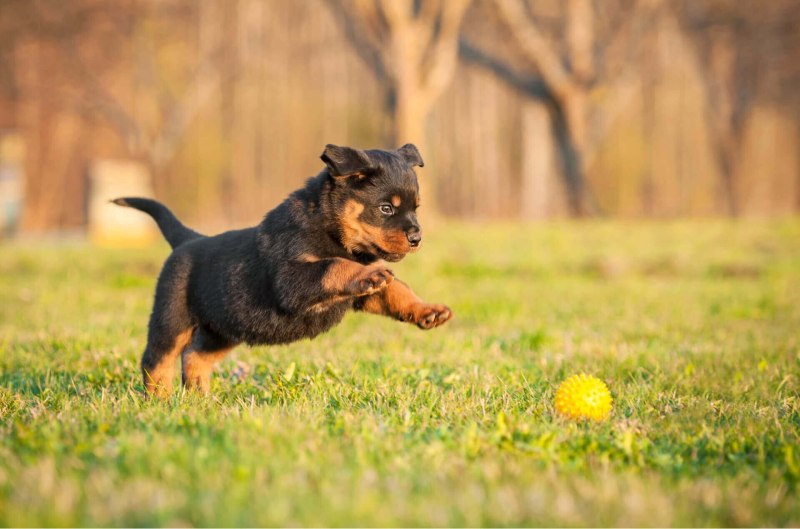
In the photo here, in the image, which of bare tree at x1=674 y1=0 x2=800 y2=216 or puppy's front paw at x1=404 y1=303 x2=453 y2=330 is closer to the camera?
puppy's front paw at x1=404 y1=303 x2=453 y2=330

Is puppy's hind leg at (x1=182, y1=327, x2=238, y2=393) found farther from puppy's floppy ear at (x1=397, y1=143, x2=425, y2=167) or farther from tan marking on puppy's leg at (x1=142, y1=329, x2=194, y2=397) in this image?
puppy's floppy ear at (x1=397, y1=143, x2=425, y2=167)

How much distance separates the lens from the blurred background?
21859mm

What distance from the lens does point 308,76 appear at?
25219mm

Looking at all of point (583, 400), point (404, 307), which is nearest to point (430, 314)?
point (404, 307)

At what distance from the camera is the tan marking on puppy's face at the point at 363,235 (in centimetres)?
370

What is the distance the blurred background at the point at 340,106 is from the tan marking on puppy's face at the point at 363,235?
1566cm

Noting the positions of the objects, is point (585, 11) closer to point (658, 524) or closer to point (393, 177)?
point (393, 177)

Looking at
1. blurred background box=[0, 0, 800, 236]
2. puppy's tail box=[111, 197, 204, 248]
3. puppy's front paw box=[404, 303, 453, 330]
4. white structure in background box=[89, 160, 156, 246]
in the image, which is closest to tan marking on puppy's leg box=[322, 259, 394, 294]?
puppy's front paw box=[404, 303, 453, 330]

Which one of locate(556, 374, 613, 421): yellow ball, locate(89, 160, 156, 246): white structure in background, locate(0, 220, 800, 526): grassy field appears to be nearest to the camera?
locate(0, 220, 800, 526): grassy field

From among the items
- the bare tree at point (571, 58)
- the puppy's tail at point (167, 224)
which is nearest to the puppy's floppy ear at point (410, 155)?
the puppy's tail at point (167, 224)

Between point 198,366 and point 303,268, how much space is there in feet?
3.06

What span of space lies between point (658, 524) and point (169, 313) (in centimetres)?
255

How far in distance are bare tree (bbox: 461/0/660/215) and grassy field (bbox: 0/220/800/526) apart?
1132cm

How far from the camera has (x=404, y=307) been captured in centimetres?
364
